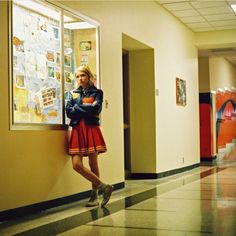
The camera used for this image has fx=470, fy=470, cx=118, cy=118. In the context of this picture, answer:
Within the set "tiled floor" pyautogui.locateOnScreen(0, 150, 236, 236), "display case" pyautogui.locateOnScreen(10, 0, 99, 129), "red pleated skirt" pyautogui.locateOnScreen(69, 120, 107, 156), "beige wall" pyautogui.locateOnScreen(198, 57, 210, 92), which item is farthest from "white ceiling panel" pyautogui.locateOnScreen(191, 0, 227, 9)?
"beige wall" pyautogui.locateOnScreen(198, 57, 210, 92)

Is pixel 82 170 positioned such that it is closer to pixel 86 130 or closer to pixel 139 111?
pixel 86 130

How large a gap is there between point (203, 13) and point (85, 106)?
523 cm

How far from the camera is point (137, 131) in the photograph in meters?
8.45

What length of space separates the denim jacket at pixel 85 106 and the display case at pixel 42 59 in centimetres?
20

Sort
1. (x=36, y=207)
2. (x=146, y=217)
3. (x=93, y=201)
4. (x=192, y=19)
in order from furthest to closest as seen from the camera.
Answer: (x=192, y=19), (x=93, y=201), (x=36, y=207), (x=146, y=217)

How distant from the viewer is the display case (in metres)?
4.45

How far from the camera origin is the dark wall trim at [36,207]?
13.7 ft

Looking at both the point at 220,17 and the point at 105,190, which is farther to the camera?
the point at 220,17

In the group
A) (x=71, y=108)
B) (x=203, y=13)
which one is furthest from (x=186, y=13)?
(x=71, y=108)

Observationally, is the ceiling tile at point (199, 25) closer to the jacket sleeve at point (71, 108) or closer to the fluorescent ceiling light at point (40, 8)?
the fluorescent ceiling light at point (40, 8)

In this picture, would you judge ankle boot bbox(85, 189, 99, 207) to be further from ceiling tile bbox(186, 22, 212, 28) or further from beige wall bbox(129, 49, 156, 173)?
ceiling tile bbox(186, 22, 212, 28)

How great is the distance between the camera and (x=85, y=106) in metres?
4.88

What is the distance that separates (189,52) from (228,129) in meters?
7.37

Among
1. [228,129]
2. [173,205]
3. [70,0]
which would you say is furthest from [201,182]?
[228,129]
